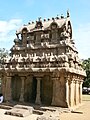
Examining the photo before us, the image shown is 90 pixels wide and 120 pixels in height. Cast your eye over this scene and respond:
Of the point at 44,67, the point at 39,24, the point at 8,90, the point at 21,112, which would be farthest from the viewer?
the point at 39,24

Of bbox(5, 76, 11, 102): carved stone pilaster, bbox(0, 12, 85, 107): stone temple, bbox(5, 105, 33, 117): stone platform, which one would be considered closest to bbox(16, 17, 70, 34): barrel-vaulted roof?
bbox(0, 12, 85, 107): stone temple

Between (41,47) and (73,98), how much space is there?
20.8 ft

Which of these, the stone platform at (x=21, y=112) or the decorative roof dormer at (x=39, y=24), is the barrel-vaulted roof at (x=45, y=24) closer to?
the decorative roof dormer at (x=39, y=24)

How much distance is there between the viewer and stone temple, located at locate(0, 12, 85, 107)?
16.6 metres

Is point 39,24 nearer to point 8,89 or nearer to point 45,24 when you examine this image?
point 45,24

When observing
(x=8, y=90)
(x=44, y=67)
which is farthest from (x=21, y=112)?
(x=8, y=90)

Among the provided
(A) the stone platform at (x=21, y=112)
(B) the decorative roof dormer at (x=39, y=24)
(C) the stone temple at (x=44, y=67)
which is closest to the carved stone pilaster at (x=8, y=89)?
(C) the stone temple at (x=44, y=67)

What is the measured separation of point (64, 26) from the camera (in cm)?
1961

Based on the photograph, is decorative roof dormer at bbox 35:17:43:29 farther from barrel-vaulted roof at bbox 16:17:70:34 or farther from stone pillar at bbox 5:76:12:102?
stone pillar at bbox 5:76:12:102

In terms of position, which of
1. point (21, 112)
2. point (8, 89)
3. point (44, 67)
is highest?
point (44, 67)

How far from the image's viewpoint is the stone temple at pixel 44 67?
16.6 meters

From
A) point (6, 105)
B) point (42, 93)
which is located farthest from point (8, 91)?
point (42, 93)

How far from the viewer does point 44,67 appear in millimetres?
17656

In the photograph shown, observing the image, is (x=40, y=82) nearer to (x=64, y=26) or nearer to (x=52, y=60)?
(x=52, y=60)
